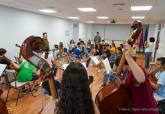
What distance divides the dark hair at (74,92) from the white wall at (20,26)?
6.33 metres

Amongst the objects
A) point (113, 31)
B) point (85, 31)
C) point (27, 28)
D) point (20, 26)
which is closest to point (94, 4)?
point (20, 26)

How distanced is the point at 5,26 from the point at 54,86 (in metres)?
6.24

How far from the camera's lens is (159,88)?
270cm

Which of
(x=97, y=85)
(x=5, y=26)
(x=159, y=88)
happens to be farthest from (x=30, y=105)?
(x=5, y=26)

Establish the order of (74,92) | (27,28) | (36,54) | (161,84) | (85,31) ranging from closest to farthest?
(74,92) < (36,54) < (161,84) < (27,28) < (85,31)

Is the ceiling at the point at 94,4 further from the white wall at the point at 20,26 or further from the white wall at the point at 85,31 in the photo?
the white wall at the point at 85,31

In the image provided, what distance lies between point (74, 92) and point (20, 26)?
23.5 feet

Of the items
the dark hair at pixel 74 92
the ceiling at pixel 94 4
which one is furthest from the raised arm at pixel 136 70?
the ceiling at pixel 94 4

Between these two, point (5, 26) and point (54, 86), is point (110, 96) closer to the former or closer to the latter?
point (54, 86)

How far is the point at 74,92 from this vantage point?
1195 mm

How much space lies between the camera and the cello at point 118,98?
1.59 metres

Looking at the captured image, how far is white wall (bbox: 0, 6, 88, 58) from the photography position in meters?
6.89

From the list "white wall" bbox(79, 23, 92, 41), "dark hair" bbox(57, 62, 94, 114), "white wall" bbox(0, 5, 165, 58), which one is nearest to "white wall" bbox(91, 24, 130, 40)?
"white wall" bbox(79, 23, 92, 41)

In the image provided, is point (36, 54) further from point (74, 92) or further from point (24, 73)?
point (24, 73)
